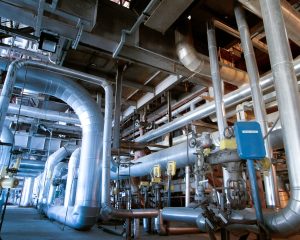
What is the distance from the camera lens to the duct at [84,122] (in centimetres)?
346

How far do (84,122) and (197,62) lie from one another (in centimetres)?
212

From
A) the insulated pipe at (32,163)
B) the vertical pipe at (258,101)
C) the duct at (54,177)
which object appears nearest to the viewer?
the vertical pipe at (258,101)

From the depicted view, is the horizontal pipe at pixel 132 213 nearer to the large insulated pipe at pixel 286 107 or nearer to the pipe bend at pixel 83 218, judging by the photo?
the pipe bend at pixel 83 218

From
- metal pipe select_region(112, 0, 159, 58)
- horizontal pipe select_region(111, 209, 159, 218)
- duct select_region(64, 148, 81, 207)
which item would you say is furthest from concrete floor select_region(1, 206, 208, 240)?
metal pipe select_region(112, 0, 159, 58)

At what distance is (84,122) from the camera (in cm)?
388

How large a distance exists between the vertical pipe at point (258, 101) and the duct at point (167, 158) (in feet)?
2.59

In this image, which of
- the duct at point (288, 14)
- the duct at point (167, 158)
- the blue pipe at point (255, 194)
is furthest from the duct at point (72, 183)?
the duct at point (288, 14)

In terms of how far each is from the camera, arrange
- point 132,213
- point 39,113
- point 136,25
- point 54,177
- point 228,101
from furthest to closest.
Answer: point 54,177
point 39,113
point 132,213
point 228,101
point 136,25

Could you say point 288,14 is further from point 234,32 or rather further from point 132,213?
point 132,213

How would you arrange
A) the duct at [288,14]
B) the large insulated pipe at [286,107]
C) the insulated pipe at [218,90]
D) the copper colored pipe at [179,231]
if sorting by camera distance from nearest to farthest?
the large insulated pipe at [286,107]
the duct at [288,14]
the insulated pipe at [218,90]
the copper colored pipe at [179,231]

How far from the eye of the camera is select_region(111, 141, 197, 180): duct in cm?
301

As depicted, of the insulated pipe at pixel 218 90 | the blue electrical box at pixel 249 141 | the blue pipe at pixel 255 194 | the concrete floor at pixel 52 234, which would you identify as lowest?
the concrete floor at pixel 52 234

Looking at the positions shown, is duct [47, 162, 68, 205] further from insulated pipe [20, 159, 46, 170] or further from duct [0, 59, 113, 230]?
duct [0, 59, 113, 230]

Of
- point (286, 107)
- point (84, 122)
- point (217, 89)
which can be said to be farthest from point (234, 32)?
point (84, 122)
